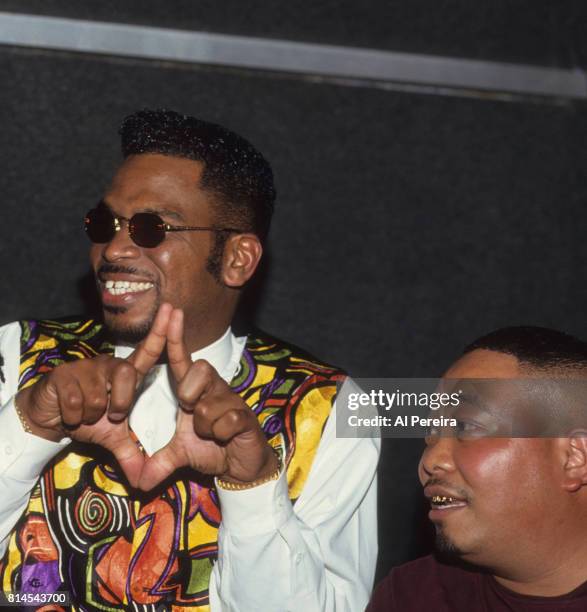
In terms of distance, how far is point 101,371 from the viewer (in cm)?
153

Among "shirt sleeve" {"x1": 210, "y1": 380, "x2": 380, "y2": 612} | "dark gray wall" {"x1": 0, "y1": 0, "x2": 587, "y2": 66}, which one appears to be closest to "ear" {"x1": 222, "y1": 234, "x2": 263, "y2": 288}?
"shirt sleeve" {"x1": 210, "y1": 380, "x2": 380, "y2": 612}

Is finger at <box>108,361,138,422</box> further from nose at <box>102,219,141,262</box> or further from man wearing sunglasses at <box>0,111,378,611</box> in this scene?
nose at <box>102,219,141,262</box>

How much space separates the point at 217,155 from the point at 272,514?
808 mm

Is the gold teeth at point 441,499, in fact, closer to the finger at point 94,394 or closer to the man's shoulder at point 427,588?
the man's shoulder at point 427,588

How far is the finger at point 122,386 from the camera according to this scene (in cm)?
150

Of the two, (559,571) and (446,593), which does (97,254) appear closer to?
(446,593)

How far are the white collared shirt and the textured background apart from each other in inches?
22.8

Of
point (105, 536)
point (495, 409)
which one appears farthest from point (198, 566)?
point (495, 409)

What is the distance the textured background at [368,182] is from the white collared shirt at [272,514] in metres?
0.58

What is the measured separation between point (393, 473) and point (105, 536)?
110 cm

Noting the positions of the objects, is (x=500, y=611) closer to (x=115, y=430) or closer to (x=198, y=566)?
(x=198, y=566)

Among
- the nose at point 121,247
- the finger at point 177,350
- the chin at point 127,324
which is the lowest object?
the finger at point 177,350

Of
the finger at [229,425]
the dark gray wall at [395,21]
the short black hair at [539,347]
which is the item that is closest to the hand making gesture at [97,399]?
the finger at [229,425]

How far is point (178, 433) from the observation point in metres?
1.61
